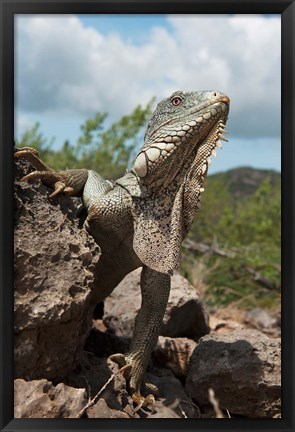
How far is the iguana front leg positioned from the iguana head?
87cm

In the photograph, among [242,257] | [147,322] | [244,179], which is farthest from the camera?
[244,179]

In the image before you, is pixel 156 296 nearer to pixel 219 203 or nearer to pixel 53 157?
pixel 53 157

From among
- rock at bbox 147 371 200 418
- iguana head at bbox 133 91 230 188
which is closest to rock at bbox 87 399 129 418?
rock at bbox 147 371 200 418

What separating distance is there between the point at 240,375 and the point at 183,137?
7.50ft

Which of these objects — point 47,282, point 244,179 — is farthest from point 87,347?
point 244,179

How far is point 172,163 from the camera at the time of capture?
4.35m

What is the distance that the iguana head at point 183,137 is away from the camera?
14.0ft

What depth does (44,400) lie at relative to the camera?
361cm

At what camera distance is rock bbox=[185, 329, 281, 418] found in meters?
5.20

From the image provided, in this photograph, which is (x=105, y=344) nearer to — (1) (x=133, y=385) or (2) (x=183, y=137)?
(1) (x=133, y=385)

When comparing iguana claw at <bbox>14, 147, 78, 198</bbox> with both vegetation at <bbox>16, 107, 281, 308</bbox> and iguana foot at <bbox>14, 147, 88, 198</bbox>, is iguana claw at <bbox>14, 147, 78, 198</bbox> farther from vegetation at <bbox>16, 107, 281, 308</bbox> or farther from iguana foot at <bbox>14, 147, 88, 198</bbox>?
vegetation at <bbox>16, 107, 281, 308</bbox>

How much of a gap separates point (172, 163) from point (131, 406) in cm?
195
